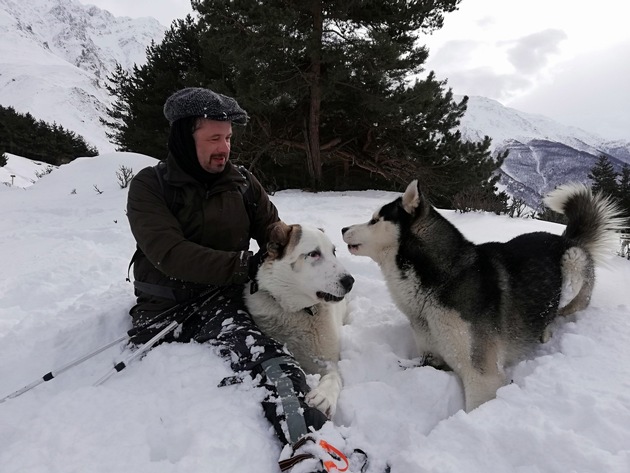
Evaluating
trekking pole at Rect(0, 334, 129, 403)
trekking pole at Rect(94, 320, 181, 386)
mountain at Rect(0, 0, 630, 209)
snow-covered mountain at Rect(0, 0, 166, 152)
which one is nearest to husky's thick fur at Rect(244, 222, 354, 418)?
trekking pole at Rect(94, 320, 181, 386)

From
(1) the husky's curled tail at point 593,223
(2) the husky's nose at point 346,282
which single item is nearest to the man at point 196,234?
(2) the husky's nose at point 346,282

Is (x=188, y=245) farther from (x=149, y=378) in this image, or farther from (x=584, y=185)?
(x=584, y=185)

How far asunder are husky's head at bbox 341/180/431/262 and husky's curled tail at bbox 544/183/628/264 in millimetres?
1591

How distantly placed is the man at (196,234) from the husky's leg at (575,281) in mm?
2287

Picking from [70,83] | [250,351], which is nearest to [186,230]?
[250,351]

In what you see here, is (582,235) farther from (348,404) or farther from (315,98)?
(315,98)

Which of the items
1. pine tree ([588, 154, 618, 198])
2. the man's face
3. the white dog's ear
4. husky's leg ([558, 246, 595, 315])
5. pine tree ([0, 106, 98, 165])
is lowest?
pine tree ([0, 106, 98, 165])

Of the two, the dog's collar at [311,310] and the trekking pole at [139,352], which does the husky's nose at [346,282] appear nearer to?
the dog's collar at [311,310]

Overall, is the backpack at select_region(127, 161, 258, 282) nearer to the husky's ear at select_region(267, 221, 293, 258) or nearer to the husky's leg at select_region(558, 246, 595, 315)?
the husky's ear at select_region(267, 221, 293, 258)

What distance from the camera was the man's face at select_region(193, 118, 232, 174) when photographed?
9.52ft

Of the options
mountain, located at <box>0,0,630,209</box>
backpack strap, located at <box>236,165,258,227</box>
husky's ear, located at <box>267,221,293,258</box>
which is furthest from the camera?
mountain, located at <box>0,0,630,209</box>

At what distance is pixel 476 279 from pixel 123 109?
23.7m

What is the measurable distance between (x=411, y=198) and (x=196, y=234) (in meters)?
1.69

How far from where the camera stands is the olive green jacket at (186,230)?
2.70m
